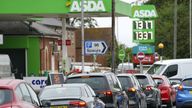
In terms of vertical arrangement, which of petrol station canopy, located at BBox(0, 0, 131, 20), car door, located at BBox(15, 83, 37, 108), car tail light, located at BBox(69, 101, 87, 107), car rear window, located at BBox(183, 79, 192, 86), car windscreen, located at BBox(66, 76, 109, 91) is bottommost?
car rear window, located at BBox(183, 79, 192, 86)

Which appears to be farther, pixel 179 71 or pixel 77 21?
pixel 77 21

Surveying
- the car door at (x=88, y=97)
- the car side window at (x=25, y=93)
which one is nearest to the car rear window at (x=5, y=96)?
the car side window at (x=25, y=93)

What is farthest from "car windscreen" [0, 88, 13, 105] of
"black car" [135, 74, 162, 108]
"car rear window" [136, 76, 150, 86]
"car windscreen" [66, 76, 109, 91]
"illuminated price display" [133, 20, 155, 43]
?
"illuminated price display" [133, 20, 155, 43]

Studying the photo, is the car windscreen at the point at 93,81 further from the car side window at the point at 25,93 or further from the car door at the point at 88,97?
the car side window at the point at 25,93

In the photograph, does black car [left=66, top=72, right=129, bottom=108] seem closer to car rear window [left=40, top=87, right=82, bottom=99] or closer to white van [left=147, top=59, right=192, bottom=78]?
car rear window [left=40, top=87, right=82, bottom=99]

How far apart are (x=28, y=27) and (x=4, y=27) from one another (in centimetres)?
191

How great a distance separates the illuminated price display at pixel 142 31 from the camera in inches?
2023

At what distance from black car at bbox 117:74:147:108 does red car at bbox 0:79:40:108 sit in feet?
34.9

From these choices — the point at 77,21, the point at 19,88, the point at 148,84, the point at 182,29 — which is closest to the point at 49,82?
the point at 148,84

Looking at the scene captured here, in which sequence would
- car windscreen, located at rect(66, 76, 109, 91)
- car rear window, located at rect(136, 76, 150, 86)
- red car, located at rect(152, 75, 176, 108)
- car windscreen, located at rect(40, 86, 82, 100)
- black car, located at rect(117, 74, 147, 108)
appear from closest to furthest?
1. car windscreen, located at rect(40, 86, 82, 100)
2. car windscreen, located at rect(66, 76, 109, 91)
3. black car, located at rect(117, 74, 147, 108)
4. car rear window, located at rect(136, 76, 150, 86)
5. red car, located at rect(152, 75, 176, 108)

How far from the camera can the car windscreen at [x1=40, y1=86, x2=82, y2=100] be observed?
53.5 ft

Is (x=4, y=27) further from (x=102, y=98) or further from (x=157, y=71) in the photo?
(x=102, y=98)

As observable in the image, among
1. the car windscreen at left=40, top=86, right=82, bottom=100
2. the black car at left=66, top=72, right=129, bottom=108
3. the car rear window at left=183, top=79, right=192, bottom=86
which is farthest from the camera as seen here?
the car rear window at left=183, top=79, right=192, bottom=86

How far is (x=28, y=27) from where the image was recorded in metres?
51.2
